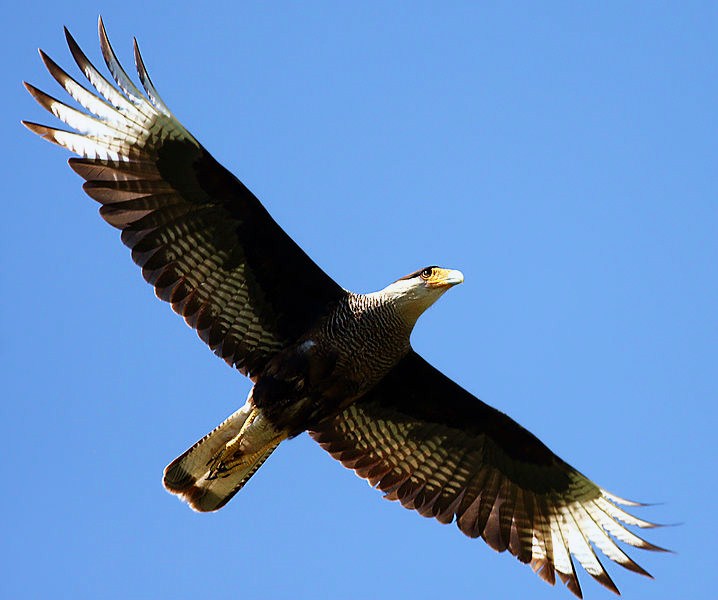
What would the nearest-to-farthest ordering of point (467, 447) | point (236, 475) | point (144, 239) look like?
1. point (144, 239)
2. point (236, 475)
3. point (467, 447)

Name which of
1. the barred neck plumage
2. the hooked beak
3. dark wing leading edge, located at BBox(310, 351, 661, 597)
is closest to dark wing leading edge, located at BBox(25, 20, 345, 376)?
the barred neck plumage

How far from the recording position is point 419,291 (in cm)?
881

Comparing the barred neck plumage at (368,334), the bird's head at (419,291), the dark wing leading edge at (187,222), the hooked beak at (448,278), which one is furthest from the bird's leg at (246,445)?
the hooked beak at (448,278)

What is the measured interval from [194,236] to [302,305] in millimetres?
956

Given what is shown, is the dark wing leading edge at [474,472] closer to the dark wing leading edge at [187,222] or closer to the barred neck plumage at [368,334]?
the barred neck plumage at [368,334]

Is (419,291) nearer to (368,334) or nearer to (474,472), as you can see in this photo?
(368,334)

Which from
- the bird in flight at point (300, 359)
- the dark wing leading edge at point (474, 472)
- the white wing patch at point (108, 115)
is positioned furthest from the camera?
the dark wing leading edge at point (474, 472)

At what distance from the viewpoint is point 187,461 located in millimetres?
9016

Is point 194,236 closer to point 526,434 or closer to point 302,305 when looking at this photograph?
point 302,305

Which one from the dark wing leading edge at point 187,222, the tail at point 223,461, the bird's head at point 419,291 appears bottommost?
the tail at point 223,461

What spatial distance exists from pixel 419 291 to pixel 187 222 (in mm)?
1748

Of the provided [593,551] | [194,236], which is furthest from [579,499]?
[194,236]

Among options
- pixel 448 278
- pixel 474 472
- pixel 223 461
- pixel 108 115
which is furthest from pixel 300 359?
pixel 108 115

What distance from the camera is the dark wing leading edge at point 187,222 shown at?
27.4 feet
